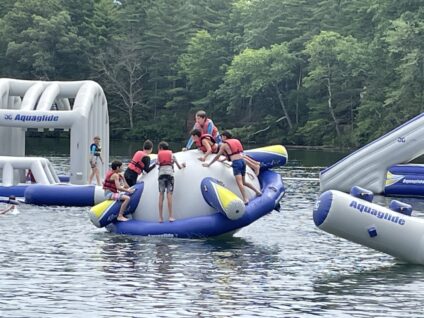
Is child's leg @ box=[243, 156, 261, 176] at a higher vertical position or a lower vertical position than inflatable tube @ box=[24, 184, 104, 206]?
higher

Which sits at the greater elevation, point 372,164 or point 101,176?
point 372,164

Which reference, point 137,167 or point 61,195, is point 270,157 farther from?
point 61,195

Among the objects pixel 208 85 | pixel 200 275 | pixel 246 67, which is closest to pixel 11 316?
pixel 200 275

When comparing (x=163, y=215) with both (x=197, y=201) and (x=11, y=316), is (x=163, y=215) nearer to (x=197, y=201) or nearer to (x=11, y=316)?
(x=197, y=201)

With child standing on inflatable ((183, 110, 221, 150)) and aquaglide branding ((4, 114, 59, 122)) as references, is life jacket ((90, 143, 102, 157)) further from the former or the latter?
child standing on inflatable ((183, 110, 221, 150))

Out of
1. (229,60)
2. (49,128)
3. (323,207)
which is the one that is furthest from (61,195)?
(229,60)

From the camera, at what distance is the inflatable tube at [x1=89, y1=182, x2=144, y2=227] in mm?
18484

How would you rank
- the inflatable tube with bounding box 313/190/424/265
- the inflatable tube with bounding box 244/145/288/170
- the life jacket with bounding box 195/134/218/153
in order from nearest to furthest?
the inflatable tube with bounding box 313/190/424/265, the life jacket with bounding box 195/134/218/153, the inflatable tube with bounding box 244/145/288/170

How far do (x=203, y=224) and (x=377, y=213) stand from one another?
3.65m

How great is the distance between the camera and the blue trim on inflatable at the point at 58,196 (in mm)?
23688

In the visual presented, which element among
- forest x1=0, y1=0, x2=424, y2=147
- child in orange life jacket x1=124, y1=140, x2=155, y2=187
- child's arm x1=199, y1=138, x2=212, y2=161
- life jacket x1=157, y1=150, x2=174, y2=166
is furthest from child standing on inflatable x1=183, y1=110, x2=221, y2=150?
forest x1=0, y1=0, x2=424, y2=147

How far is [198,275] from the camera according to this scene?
14.6m

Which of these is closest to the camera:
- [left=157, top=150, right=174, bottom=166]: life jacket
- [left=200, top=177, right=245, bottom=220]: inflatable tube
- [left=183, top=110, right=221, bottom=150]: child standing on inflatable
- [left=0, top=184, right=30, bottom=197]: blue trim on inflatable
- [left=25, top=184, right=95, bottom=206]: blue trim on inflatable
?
[left=200, top=177, right=245, bottom=220]: inflatable tube

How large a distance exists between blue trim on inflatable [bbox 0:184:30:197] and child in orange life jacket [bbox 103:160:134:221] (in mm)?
5910
